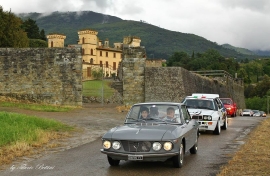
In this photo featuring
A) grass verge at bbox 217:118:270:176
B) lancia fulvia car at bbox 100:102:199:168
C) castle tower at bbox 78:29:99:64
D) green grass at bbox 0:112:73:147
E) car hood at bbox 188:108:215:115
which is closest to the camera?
grass verge at bbox 217:118:270:176

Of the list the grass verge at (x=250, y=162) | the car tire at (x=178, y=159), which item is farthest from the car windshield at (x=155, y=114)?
the grass verge at (x=250, y=162)

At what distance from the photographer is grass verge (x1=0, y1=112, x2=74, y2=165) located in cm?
1121

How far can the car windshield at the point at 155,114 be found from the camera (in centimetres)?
1015

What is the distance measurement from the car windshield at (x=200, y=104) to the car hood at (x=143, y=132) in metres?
7.58

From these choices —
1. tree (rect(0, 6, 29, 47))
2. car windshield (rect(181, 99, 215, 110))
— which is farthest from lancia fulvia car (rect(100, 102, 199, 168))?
tree (rect(0, 6, 29, 47))

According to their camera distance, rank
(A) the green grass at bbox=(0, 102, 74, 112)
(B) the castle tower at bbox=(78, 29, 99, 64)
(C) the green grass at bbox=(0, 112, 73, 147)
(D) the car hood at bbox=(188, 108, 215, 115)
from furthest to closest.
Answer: (B) the castle tower at bbox=(78, 29, 99, 64) < (A) the green grass at bbox=(0, 102, 74, 112) < (D) the car hood at bbox=(188, 108, 215, 115) < (C) the green grass at bbox=(0, 112, 73, 147)

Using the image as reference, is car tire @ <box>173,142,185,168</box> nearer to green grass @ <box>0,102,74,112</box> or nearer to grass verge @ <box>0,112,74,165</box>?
grass verge @ <box>0,112,74,165</box>

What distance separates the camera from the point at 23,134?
1316 centimetres

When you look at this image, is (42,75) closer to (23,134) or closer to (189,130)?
(23,134)

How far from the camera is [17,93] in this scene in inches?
1120

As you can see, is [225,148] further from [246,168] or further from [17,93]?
[17,93]

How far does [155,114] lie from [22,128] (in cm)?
573

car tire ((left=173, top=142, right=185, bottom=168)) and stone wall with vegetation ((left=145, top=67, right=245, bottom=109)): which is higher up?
stone wall with vegetation ((left=145, top=67, right=245, bottom=109))

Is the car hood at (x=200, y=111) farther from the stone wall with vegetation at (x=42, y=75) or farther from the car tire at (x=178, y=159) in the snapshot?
the stone wall with vegetation at (x=42, y=75)
